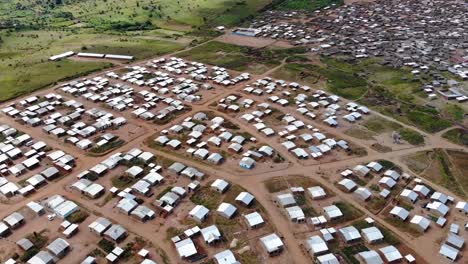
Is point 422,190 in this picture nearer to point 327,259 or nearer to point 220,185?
point 327,259

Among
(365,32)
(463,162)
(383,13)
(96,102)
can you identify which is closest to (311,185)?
(463,162)

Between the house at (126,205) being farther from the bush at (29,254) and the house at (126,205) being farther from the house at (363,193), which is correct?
the house at (363,193)

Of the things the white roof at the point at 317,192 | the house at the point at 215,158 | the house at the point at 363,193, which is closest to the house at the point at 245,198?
the white roof at the point at 317,192

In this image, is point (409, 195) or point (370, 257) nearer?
point (370, 257)

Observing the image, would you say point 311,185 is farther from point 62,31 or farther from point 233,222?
point 62,31

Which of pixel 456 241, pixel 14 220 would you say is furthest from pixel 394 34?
pixel 14 220

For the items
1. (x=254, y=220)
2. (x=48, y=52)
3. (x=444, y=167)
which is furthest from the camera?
(x=48, y=52)

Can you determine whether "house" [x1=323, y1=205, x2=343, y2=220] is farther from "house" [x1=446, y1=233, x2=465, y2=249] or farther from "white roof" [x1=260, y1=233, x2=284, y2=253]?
"house" [x1=446, y1=233, x2=465, y2=249]
